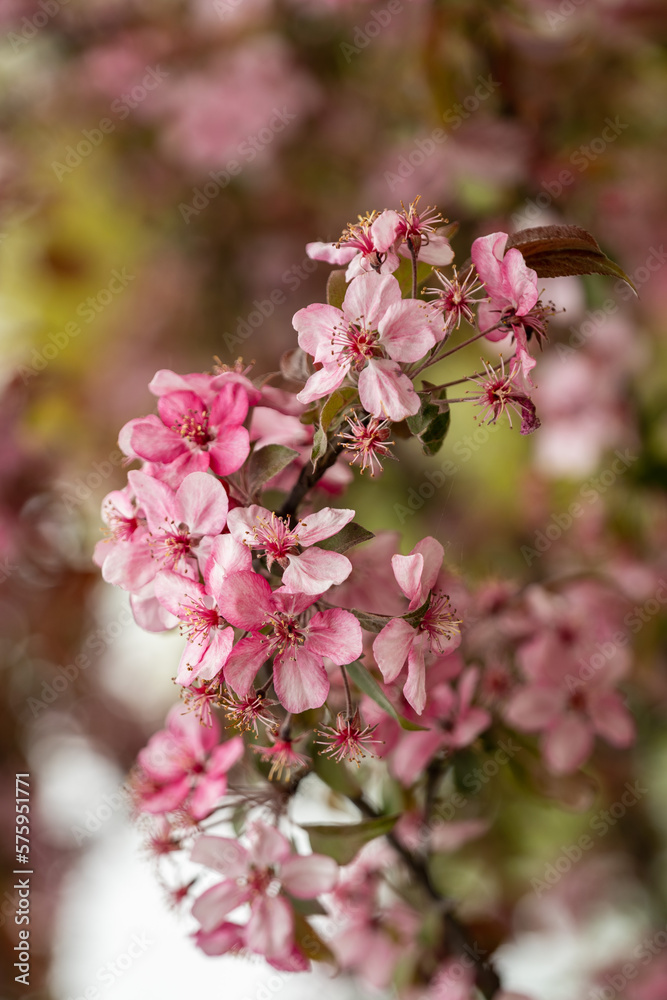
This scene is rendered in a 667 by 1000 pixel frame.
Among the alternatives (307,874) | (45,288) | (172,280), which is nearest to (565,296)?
(172,280)

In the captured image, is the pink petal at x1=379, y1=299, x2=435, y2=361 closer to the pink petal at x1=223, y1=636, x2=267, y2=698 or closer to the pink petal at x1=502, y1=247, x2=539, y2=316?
the pink petal at x1=502, y1=247, x2=539, y2=316

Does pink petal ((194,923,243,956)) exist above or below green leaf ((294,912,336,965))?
above

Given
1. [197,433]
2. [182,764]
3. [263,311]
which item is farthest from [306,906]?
[263,311]

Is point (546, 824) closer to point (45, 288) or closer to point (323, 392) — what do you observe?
A: point (323, 392)

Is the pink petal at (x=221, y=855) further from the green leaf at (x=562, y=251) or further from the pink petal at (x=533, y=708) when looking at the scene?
the green leaf at (x=562, y=251)

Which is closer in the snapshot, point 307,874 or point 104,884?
point 307,874

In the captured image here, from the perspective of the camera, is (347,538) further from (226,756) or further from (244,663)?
(226,756)

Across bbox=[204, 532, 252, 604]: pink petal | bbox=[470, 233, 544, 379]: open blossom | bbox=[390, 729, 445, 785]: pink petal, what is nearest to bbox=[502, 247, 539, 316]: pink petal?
bbox=[470, 233, 544, 379]: open blossom
